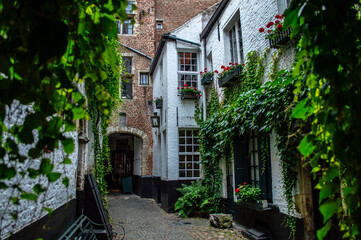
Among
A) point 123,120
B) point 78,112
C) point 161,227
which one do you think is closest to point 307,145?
point 78,112

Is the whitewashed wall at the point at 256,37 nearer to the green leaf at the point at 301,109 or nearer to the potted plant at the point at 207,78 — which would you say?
the potted plant at the point at 207,78

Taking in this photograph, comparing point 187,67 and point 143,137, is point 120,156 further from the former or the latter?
point 187,67

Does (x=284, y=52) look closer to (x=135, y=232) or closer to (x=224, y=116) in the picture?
(x=224, y=116)

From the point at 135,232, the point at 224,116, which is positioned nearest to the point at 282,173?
the point at 224,116

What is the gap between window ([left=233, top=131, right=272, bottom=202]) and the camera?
6090mm

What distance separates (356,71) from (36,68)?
1.36 m

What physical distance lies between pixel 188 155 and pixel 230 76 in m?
4.74

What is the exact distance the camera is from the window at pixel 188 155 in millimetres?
11250

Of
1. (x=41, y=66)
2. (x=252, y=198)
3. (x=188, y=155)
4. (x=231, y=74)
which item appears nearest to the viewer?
(x=41, y=66)

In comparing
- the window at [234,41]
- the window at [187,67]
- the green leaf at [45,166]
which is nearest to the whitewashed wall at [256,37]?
the window at [234,41]

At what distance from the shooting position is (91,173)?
683cm

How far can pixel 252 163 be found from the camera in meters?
7.13

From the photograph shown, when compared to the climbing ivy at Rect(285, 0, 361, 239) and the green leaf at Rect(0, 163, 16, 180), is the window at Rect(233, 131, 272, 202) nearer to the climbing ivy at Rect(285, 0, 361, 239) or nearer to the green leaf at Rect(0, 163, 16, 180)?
the climbing ivy at Rect(285, 0, 361, 239)

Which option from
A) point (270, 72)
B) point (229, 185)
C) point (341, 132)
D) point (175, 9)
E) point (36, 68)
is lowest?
point (229, 185)
